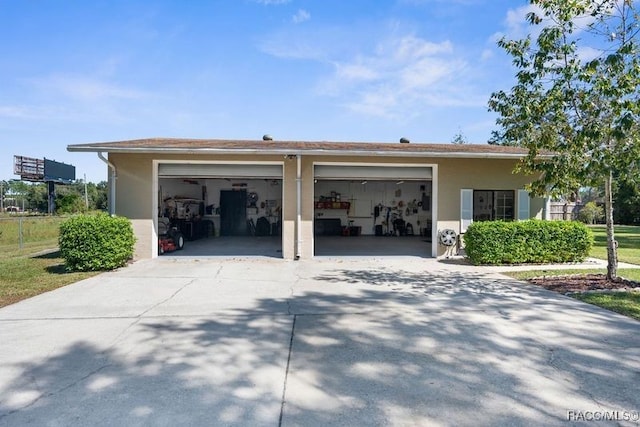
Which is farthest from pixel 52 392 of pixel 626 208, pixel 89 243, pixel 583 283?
pixel 626 208

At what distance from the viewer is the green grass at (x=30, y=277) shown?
672cm

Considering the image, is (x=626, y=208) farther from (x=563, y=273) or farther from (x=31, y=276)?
(x=31, y=276)

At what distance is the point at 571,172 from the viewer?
714 cm

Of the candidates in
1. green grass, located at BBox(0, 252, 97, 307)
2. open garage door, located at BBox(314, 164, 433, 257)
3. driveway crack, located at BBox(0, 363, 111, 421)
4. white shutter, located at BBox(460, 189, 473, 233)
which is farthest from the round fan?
driveway crack, located at BBox(0, 363, 111, 421)

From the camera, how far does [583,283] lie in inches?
299

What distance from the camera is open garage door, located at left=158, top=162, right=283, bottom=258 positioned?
15.1m

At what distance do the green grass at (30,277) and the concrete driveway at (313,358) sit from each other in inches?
21.8

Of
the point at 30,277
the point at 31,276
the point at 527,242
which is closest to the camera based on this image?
the point at 30,277

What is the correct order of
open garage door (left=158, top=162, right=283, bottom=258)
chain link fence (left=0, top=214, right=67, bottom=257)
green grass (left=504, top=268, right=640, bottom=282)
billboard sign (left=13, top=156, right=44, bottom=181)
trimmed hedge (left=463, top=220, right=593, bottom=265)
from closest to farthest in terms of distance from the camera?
green grass (left=504, top=268, right=640, bottom=282)
trimmed hedge (left=463, top=220, right=593, bottom=265)
open garage door (left=158, top=162, right=283, bottom=258)
chain link fence (left=0, top=214, right=67, bottom=257)
billboard sign (left=13, top=156, right=44, bottom=181)

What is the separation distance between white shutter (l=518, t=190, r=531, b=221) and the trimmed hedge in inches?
52.2

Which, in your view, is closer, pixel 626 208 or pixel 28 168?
pixel 626 208

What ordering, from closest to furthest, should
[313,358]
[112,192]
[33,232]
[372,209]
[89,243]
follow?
[313,358], [89,243], [112,192], [33,232], [372,209]

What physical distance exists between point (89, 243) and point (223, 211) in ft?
33.5

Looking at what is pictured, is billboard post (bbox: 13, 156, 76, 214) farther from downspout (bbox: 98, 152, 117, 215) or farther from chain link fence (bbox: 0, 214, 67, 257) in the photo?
downspout (bbox: 98, 152, 117, 215)
